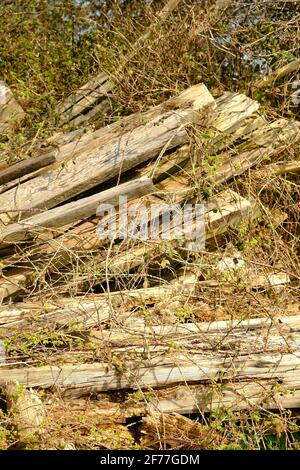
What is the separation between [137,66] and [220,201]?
164 cm

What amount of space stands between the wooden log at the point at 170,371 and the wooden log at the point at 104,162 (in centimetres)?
139

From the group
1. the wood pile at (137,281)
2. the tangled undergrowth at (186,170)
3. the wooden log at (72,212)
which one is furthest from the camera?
the wooden log at (72,212)

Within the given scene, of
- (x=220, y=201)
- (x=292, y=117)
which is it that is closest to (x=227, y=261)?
(x=220, y=201)

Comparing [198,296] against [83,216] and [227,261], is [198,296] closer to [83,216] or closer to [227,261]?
[227,261]

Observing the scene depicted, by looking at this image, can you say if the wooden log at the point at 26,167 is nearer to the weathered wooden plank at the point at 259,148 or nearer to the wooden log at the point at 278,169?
the weathered wooden plank at the point at 259,148

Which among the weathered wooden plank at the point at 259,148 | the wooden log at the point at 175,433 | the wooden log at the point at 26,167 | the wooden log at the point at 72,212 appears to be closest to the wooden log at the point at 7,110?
the wooden log at the point at 26,167

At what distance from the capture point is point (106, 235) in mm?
4824

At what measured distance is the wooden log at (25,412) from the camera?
3596 mm

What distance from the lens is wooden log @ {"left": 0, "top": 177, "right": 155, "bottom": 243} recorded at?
4.65 metres

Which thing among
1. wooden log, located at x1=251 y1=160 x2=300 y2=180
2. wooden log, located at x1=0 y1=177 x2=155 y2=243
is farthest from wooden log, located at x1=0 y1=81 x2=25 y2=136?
wooden log, located at x1=251 y1=160 x2=300 y2=180

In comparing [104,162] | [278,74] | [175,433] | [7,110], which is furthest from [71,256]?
[278,74]

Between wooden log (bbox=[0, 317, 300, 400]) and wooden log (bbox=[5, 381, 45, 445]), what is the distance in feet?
0.60

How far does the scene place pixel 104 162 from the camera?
16.4 feet

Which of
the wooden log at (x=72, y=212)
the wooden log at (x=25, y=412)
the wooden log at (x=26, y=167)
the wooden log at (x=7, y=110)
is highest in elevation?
the wooden log at (x=7, y=110)
